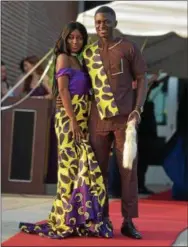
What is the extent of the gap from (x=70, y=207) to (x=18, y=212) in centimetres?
186

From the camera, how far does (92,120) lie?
4.82 metres

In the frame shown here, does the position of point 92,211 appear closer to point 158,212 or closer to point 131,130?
point 131,130

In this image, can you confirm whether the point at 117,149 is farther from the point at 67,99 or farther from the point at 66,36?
the point at 66,36

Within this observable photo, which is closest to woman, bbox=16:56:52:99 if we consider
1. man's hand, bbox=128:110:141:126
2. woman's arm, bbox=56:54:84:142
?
woman's arm, bbox=56:54:84:142

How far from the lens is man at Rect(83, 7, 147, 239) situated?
4734mm

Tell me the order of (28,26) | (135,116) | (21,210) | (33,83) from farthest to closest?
1. (28,26)
2. (33,83)
3. (21,210)
4. (135,116)

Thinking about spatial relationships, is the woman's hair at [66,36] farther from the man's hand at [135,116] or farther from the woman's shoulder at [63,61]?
the man's hand at [135,116]

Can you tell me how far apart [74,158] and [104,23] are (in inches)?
42.8

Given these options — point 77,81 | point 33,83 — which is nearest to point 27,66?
point 33,83

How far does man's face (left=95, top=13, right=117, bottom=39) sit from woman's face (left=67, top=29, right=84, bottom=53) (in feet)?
0.54

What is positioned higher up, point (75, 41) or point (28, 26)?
point (28, 26)

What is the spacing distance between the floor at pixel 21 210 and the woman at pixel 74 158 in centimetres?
50

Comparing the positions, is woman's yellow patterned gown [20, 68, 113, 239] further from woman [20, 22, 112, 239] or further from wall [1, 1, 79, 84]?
wall [1, 1, 79, 84]

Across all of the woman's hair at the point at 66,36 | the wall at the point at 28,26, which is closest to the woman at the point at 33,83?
the wall at the point at 28,26
